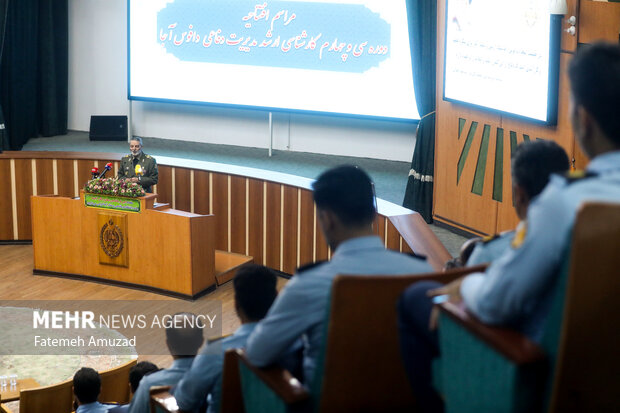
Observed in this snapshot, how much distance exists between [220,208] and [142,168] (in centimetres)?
82

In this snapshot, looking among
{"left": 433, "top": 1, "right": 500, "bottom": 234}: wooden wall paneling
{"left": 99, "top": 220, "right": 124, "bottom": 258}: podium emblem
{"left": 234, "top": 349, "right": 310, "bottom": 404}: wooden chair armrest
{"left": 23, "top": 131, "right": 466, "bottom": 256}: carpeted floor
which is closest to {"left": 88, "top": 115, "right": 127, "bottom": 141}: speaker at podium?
{"left": 23, "top": 131, "right": 466, "bottom": 256}: carpeted floor

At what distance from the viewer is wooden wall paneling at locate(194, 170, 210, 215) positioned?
24.9ft

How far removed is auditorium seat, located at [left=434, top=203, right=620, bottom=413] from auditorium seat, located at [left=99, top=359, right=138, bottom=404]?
10.6 ft

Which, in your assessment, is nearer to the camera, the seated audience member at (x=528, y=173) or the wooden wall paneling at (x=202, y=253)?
the seated audience member at (x=528, y=173)

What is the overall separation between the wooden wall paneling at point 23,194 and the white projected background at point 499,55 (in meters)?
4.07

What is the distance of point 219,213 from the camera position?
762cm

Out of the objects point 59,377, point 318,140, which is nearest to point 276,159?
point 318,140

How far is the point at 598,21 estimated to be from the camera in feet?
16.9

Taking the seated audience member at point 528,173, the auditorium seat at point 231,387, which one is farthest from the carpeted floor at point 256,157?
the seated audience member at point 528,173

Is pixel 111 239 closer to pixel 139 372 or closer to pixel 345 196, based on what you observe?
pixel 139 372

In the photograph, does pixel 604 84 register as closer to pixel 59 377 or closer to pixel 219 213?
pixel 59 377

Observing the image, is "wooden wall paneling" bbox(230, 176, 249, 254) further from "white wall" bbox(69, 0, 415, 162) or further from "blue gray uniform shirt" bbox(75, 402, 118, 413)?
"blue gray uniform shirt" bbox(75, 402, 118, 413)

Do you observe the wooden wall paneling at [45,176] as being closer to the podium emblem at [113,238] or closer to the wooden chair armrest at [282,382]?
the podium emblem at [113,238]

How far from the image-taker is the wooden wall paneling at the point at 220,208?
7.51 m
